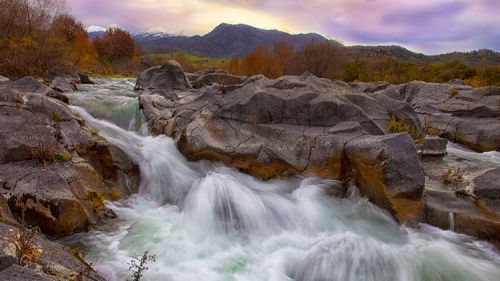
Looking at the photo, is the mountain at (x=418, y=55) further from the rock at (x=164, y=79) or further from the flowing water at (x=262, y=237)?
the flowing water at (x=262, y=237)

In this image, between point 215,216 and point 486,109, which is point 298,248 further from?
point 486,109

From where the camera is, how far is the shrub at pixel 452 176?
8655 mm

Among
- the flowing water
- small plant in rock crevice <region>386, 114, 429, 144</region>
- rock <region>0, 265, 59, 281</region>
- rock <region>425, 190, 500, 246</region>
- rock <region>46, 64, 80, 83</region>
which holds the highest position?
rock <region>46, 64, 80, 83</region>

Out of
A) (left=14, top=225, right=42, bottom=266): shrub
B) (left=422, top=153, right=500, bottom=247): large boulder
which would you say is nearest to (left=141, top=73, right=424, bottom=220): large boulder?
(left=422, top=153, right=500, bottom=247): large boulder

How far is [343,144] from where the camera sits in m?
9.52

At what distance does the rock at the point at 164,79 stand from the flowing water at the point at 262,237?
46.6ft

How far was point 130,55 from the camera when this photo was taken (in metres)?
61.4

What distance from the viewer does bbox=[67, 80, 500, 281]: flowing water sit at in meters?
6.30

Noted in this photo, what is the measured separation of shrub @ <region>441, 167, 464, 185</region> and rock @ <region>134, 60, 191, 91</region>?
60.3ft

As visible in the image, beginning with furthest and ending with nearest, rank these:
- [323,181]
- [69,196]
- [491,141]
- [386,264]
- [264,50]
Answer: [264,50] < [491,141] < [323,181] < [69,196] < [386,264]

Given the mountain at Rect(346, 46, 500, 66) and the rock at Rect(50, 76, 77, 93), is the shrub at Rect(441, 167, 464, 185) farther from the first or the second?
the mountain at Rect(346, 46, 500, 66)

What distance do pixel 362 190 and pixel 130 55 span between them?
2365 inches

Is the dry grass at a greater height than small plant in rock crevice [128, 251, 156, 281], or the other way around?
the dry grass

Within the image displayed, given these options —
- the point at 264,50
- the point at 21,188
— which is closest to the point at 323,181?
the point at 21,188
